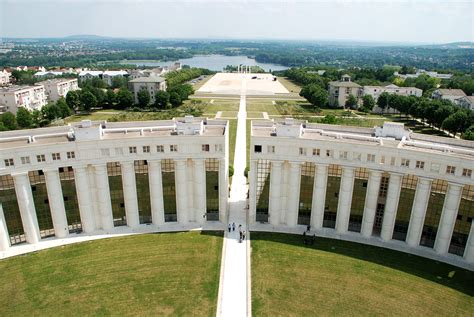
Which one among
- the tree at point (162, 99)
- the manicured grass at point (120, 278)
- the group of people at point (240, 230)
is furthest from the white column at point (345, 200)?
the tree at point (162, 99)

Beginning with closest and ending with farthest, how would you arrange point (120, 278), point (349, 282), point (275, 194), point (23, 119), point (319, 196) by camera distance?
1. point (349, 282)
2. point (120, 278)
3. point (319, 196)
4. point (275, 194)
5. point (23, 119)

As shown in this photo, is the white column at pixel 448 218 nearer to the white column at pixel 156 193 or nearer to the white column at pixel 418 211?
the white column at pixel 418 211

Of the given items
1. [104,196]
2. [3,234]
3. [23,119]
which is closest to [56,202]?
[104,196]

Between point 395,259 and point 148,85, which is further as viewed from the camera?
point 148,85

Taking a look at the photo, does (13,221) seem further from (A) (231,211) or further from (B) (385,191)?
(B) (385,191)

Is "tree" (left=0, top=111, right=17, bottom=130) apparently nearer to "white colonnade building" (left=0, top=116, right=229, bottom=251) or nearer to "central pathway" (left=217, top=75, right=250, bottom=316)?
"white colonnade building" (left=0, top=116, right=229, bottom=251)

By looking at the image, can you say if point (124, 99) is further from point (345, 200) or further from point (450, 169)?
point (450, 169)

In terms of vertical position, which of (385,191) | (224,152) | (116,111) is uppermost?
(224,152)

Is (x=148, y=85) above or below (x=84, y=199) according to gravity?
above

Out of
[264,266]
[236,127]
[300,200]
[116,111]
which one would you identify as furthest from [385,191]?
[116,111]
